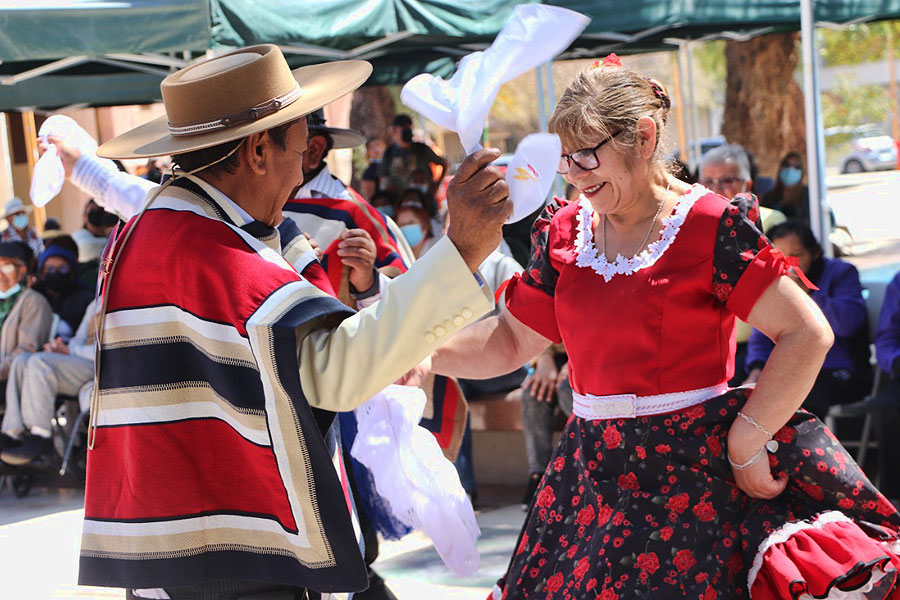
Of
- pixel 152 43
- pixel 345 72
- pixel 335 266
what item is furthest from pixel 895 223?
pixel 345 72

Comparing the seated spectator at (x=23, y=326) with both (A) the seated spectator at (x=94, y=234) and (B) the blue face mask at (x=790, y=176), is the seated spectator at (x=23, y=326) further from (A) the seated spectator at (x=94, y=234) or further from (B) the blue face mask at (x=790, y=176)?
(B) the blue face mask at (x=790, y=176)

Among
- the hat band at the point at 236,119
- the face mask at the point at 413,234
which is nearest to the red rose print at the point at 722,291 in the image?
the hat band at the point at 236,119

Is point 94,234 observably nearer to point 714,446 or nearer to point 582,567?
point 582,567

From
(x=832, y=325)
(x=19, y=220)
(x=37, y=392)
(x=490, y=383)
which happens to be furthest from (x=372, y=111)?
(x=832, y=325)

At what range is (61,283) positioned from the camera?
8344 mm

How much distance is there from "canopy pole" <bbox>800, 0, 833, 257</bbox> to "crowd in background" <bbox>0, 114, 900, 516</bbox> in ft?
0.70

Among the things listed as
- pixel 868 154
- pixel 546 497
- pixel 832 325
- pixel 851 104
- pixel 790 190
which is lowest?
pixel 868 154

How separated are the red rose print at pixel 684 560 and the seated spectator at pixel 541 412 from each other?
3556 mm

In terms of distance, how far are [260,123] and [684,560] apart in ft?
4.44

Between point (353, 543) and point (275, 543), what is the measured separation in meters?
0.14

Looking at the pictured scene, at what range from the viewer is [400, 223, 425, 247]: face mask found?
273 inches

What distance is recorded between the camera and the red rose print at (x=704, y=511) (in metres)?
2.54

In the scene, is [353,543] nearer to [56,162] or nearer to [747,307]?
[747,307]

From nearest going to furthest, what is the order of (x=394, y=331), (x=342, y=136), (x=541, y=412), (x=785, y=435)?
(x=394, y=331)
(x=785, y=435)
(x=342, y=136)
(x=541, y=412)
